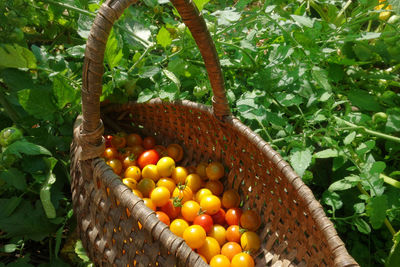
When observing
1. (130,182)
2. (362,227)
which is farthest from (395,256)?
(130,182)

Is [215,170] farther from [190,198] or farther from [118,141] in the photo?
[118,141]

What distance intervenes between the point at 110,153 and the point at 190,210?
0.34m

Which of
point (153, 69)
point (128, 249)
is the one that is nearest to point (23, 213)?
point (128, 249)

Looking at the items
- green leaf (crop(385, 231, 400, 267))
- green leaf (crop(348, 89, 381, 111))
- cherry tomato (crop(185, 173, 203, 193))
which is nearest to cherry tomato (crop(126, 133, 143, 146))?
cherry tomato (crop(185, 173, 203, 193))

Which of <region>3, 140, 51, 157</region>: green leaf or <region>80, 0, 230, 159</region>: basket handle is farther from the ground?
<region>80, 0, 230, 159</region>: basket handle

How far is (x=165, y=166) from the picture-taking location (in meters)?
1.17

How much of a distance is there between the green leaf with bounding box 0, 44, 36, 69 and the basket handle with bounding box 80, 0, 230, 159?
0.27 meters

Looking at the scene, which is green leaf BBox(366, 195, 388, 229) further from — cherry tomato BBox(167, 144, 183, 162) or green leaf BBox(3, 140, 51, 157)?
green leaf BBox(3, 140, 51, 157)

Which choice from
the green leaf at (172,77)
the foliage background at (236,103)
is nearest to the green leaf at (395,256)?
the foliage background at (236,103)

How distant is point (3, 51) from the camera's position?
92 centimetres

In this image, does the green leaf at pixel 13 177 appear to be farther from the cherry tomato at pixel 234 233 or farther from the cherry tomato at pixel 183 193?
the cherry tomato at pixel 234 233

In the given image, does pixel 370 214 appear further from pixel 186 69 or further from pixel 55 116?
pixel 55 116

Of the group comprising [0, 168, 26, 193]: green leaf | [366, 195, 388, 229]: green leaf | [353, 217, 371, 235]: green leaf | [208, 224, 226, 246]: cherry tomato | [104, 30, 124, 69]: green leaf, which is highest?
[104, 30, 124, 69]: green leaf

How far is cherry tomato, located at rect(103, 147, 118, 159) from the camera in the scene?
120 centimetres
